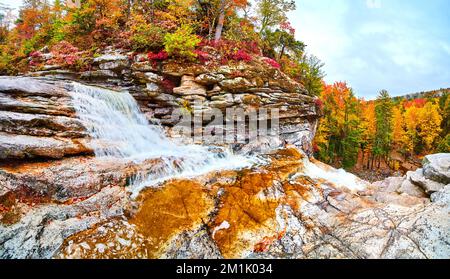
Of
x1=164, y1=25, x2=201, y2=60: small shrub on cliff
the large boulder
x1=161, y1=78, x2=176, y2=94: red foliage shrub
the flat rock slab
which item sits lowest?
the large boulder

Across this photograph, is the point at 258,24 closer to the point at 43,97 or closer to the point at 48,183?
the point at 43,97

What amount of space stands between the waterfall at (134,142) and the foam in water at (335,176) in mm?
2919

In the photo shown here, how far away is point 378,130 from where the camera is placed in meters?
37.7

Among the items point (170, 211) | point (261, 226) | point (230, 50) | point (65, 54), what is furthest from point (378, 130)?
point (65, 54)

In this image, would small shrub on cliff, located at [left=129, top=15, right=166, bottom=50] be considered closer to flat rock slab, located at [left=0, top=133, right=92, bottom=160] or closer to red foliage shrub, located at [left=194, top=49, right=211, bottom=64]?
red foliage shrub, located at [left=194, top=49, right=211, bottom=64]

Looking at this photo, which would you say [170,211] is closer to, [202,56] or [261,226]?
[261,226]

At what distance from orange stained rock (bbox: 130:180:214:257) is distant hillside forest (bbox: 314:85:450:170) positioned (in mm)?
30306

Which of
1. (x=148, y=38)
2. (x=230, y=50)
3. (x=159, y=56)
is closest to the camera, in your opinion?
(x=159, y=56)

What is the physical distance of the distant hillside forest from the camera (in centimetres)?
3600

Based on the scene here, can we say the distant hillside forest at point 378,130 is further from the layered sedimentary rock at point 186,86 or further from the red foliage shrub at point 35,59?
the red foliage shrub at point 35,59

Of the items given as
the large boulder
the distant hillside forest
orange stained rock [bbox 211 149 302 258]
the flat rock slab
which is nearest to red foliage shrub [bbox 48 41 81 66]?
the flat rock slab

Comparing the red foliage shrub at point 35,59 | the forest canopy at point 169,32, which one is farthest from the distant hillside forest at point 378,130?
the red foliage shrub at point 35,59

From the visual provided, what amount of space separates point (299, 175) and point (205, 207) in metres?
4.70

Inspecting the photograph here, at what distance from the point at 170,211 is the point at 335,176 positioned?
8026 millimetres
